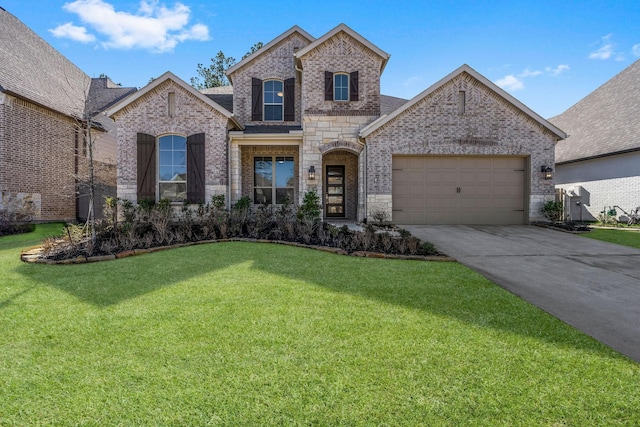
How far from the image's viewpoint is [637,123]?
1334cm

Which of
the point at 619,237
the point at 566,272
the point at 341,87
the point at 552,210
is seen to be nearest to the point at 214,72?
the point at 341,87

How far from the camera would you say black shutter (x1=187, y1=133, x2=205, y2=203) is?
11.0 metres

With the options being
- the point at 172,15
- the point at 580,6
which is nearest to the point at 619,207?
the point at 580,6

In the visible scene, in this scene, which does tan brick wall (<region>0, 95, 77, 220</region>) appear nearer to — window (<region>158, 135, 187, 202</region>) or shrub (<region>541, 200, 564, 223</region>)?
window (<region>158, 135, 187, 202</region>)

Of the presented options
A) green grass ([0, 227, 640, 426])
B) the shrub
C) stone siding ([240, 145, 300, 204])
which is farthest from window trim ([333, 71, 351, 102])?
green grass ([0, 227, 640, 426])

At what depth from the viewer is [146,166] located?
36.1 ft

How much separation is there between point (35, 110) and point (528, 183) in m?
18.1

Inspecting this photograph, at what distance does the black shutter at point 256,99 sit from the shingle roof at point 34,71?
6.93 m

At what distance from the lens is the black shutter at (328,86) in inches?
452

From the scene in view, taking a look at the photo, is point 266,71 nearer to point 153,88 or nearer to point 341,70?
point 341,70

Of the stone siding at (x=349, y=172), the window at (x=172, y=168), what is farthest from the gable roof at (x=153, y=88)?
the stone siding at (x=349, y=172)

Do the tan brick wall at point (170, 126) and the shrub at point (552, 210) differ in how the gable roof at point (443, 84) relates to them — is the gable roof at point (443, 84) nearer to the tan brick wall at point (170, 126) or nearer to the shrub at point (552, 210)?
the shrub at point (552, 210)

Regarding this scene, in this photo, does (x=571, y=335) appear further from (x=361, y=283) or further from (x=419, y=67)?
(x=419, y=67)

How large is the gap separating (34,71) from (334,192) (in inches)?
531
